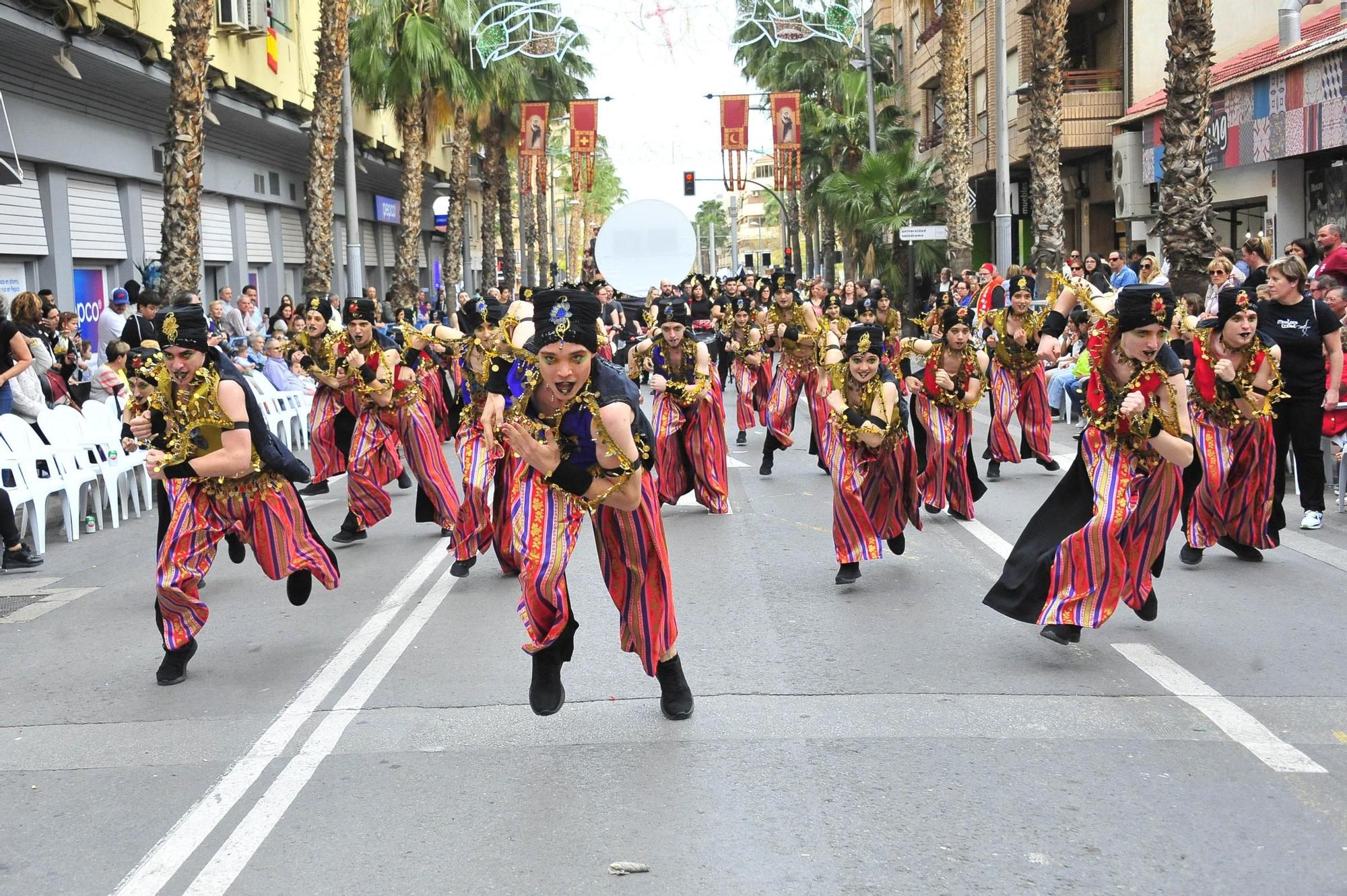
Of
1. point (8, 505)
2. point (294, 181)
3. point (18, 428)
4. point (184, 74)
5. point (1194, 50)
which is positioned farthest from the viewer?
point (294, 181)

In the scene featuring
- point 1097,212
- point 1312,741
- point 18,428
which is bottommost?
point 1312,741

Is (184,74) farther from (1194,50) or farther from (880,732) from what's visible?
(880,732)

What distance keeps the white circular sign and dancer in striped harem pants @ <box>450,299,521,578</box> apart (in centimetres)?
928

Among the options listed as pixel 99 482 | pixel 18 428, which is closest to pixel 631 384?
pixel 18 428

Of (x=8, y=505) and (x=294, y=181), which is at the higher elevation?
(x=294, y=181)

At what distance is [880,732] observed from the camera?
5648 mm

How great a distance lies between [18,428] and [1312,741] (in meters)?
9.40

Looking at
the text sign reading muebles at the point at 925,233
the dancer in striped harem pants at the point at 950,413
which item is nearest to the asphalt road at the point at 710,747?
the dancer in striped harem pants at the point at 950,413

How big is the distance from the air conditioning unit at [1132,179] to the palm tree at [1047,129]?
4.99 meters

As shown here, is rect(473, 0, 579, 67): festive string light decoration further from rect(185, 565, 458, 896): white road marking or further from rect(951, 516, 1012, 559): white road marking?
rect(185, 565, 458, 896): white road marking

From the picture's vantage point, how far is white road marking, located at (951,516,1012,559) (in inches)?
381

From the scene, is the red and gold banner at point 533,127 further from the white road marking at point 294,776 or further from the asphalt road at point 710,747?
the white road marking at point 294,776

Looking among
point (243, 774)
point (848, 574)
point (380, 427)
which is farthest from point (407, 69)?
point (243, 774)

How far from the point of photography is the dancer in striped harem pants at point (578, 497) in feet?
17.6
